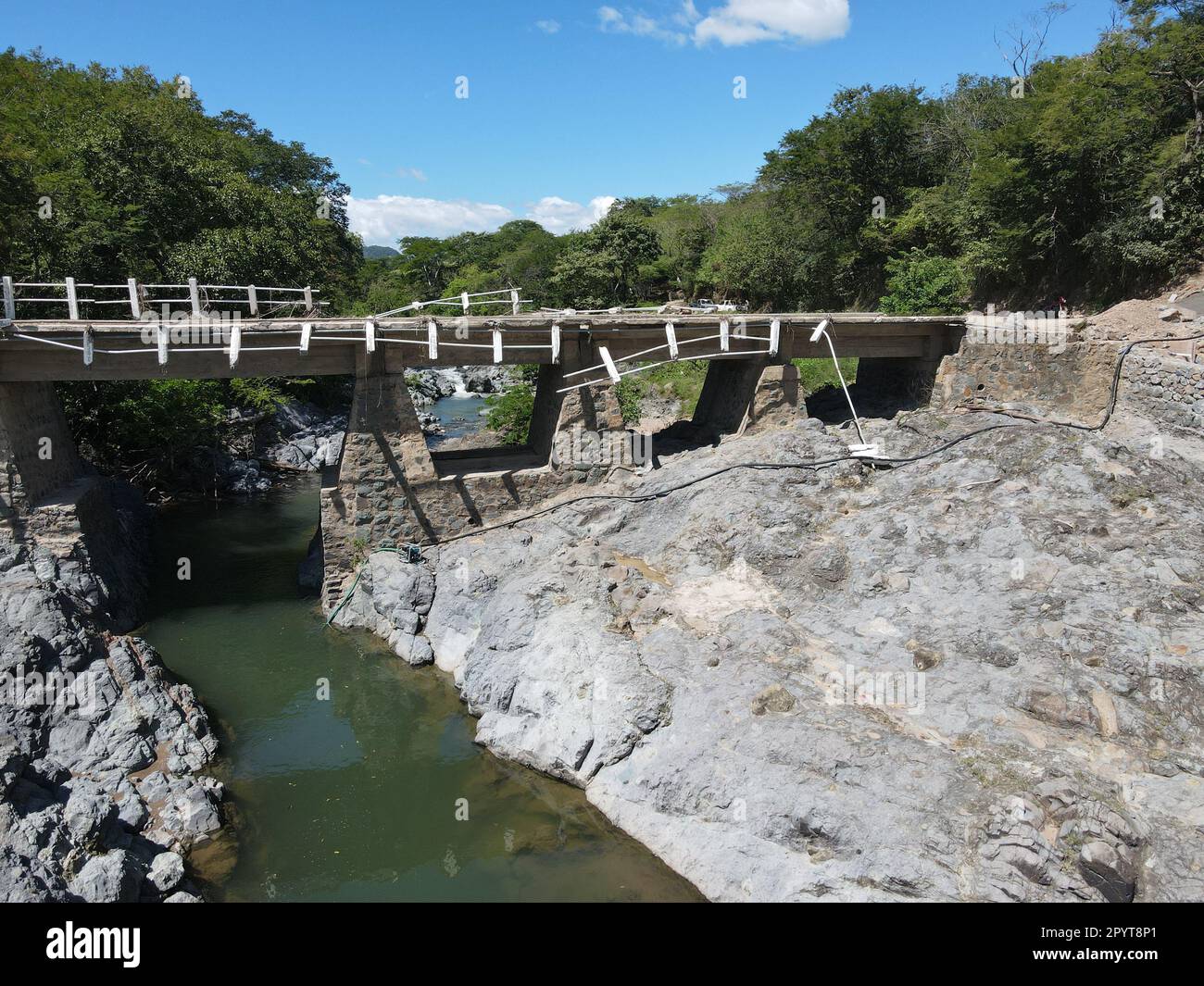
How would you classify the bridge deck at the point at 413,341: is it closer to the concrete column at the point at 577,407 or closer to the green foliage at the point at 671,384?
the concrete column at the point at 577,407

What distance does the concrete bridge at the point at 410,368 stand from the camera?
13.9m

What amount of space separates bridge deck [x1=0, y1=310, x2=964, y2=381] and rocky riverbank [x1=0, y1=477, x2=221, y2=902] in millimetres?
2878

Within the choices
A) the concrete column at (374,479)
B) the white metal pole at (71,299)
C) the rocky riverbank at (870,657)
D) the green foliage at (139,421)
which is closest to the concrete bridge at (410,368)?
the concrete column at (374,479)

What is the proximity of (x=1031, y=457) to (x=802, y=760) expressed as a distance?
8281 millimetres

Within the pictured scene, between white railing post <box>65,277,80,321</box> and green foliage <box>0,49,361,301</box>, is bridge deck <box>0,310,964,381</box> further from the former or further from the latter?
green foliage <box>0,49,361,301</box>

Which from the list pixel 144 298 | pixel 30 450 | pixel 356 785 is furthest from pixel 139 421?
pixel 356 785

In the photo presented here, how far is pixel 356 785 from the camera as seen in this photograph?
11680 millimetres

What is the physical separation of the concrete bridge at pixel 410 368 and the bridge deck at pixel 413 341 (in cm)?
3

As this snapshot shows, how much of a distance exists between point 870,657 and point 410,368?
9.74 metres

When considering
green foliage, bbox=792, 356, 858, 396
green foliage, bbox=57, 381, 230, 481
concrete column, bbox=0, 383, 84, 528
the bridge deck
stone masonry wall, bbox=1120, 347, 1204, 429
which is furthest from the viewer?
green foliage, bbox=792, 356, 858, 396

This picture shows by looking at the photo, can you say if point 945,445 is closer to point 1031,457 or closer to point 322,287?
point 1031,457

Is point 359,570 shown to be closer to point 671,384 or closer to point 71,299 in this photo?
point 71,299

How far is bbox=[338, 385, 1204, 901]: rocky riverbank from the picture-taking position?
8.77m

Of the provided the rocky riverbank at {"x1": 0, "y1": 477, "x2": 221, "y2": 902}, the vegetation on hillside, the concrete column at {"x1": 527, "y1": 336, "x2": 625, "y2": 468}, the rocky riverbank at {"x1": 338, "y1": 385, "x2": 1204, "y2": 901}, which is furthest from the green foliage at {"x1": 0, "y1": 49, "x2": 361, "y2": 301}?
the rocky riverbank at {"x1": 338, "y1": 385, "x2": 1204, "y2": 901}
